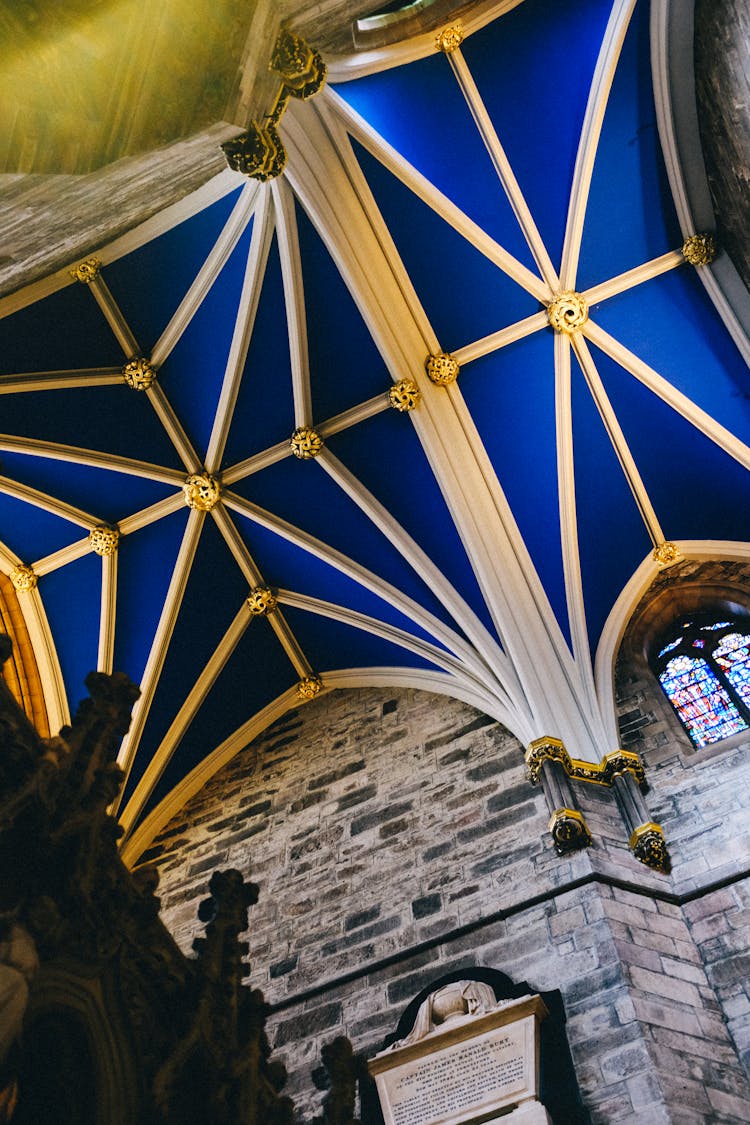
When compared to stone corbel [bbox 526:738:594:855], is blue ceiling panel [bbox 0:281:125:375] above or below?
above

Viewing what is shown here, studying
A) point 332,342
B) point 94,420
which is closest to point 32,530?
point 94,420

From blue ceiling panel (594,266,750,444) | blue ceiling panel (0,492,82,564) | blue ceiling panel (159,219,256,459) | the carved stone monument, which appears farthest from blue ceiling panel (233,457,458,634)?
the carved stone monument

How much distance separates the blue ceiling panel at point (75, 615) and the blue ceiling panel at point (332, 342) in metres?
2.77

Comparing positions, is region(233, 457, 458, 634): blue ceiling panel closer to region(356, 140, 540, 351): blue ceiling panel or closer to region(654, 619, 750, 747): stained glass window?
region(356, 140, 540, 351): blue ceiling panel

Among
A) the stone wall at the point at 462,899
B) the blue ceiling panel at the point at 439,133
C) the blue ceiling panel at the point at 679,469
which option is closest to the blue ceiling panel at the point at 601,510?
the blue ceiling panel at the point at 679,469

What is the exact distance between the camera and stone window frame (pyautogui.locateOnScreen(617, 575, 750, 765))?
9.11 metres

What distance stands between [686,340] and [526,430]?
160 cm

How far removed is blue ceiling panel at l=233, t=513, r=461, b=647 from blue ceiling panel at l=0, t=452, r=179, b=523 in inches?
36.6

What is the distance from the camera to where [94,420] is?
991 cm

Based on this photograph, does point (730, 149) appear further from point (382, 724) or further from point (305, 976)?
point (305, 976)

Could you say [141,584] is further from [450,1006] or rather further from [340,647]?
[450,1006]

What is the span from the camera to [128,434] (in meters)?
10.1

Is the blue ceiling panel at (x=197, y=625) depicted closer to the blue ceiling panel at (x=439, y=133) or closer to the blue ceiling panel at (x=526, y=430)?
the blue ceiling panel at (x=526, y=430)

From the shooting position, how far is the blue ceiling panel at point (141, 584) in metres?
10.4
